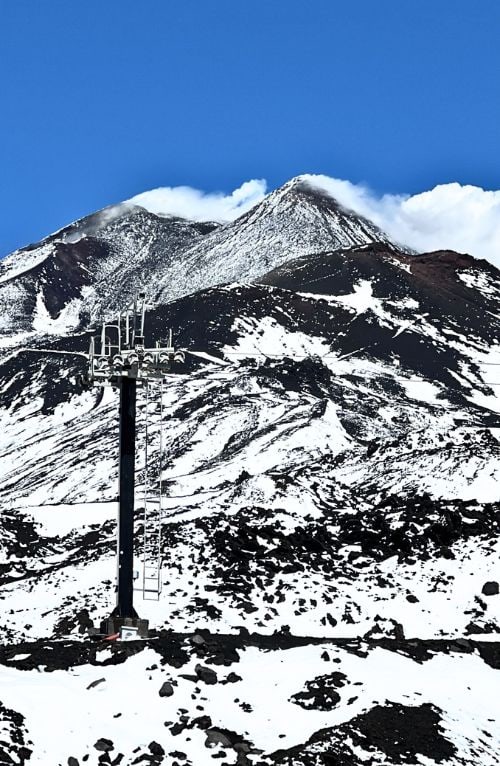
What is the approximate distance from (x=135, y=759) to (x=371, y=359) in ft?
515

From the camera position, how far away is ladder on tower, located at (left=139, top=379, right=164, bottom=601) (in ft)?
125

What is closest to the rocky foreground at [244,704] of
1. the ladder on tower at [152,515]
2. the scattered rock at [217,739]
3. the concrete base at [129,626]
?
the scattered rock at [217,739]

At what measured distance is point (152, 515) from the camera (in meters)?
61.9

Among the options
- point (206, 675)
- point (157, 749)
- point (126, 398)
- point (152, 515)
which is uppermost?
point (126, 398)

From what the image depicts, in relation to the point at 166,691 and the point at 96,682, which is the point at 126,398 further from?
the point at 166,691

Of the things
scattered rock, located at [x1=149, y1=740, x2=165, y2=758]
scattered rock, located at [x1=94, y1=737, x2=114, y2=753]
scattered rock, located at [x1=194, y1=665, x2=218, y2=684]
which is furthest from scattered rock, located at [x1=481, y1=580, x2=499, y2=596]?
scattered rock, located at [x1=94, y1=737, x2=114, y2=753]

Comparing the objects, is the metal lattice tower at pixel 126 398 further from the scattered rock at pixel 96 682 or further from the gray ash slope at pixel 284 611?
the scattered rock at pixel 96 682

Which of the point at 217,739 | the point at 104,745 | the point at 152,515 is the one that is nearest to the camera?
the point at 104,745

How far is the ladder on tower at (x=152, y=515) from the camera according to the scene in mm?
38125

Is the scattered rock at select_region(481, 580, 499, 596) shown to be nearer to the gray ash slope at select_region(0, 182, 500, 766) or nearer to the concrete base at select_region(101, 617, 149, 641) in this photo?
the gray ash slope at select_region(0, 182, 500, 766)

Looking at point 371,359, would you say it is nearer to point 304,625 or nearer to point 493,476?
point 493,476

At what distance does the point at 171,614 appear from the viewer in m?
41.4

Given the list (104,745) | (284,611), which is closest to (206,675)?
(104,745)

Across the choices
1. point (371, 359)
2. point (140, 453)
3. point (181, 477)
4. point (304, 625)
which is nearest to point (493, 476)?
point (304, 625)
